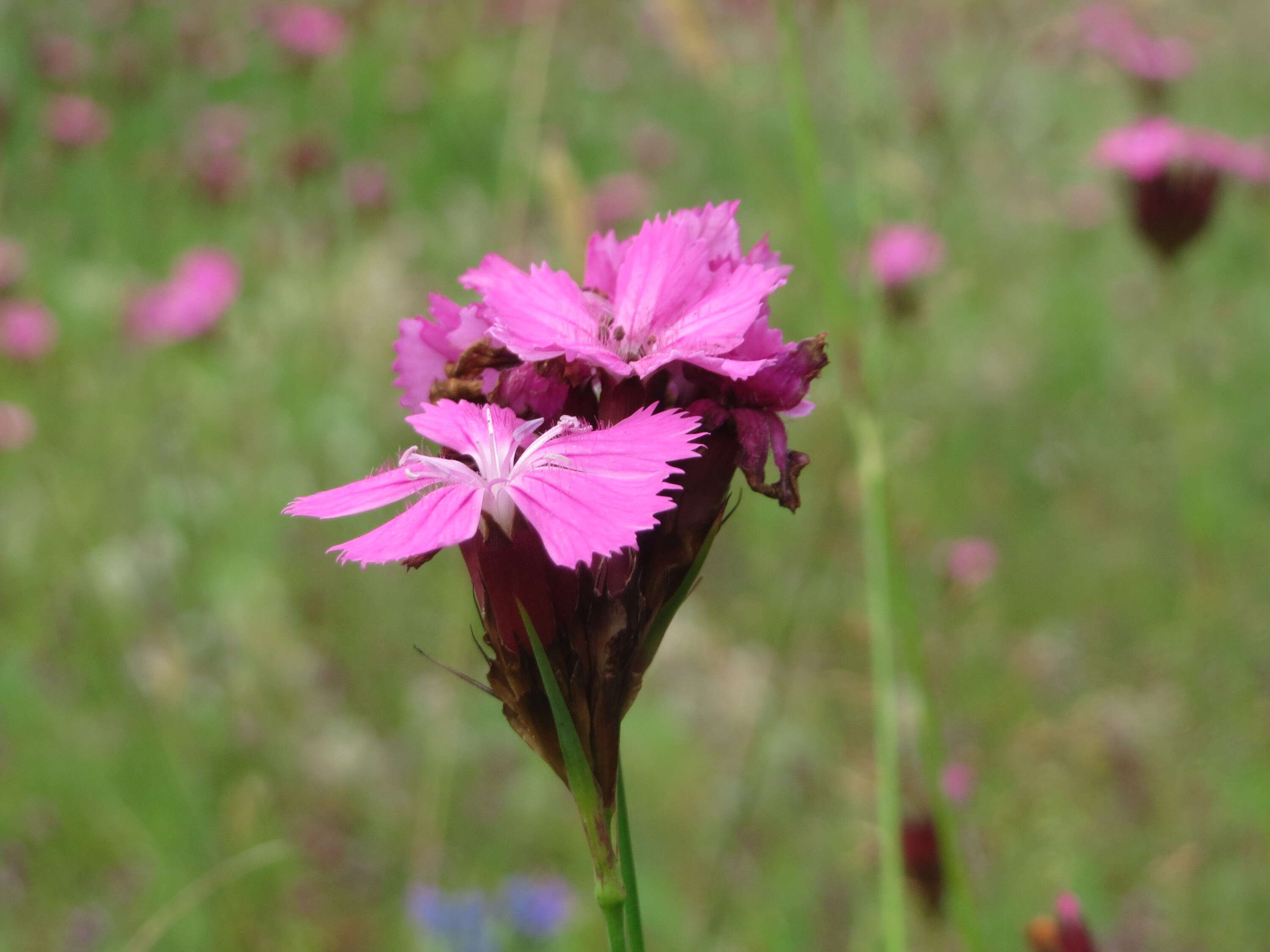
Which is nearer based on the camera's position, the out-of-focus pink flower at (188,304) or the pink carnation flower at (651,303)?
the pink carnation flower at (651,303)

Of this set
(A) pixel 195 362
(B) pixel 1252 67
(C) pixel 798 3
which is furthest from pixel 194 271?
(B) pixel 1252 67

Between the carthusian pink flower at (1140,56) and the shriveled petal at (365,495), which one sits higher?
the carthusian pink flower at (1140,56)

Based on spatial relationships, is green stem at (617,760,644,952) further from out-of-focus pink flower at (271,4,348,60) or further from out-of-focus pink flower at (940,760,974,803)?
out-of-focus pink flower at (271,4,348,60)

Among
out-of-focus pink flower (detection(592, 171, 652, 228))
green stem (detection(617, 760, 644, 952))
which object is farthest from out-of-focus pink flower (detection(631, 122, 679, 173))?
green stem (detection(617, 760, 644, 952))

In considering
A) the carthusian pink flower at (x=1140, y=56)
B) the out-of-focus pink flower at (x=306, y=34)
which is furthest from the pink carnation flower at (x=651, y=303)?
the out-of-focus pink flower at (x=306, y=34)

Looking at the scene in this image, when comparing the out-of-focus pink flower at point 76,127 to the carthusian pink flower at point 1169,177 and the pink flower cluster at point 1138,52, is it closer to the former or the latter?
the pink flower cluster at point 1138,52

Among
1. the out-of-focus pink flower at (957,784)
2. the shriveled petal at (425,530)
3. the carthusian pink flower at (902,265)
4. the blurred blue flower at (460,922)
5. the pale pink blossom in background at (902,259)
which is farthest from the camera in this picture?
the pale pink blossom in background at (902,259)

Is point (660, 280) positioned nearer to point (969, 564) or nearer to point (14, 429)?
point (969, 564)
